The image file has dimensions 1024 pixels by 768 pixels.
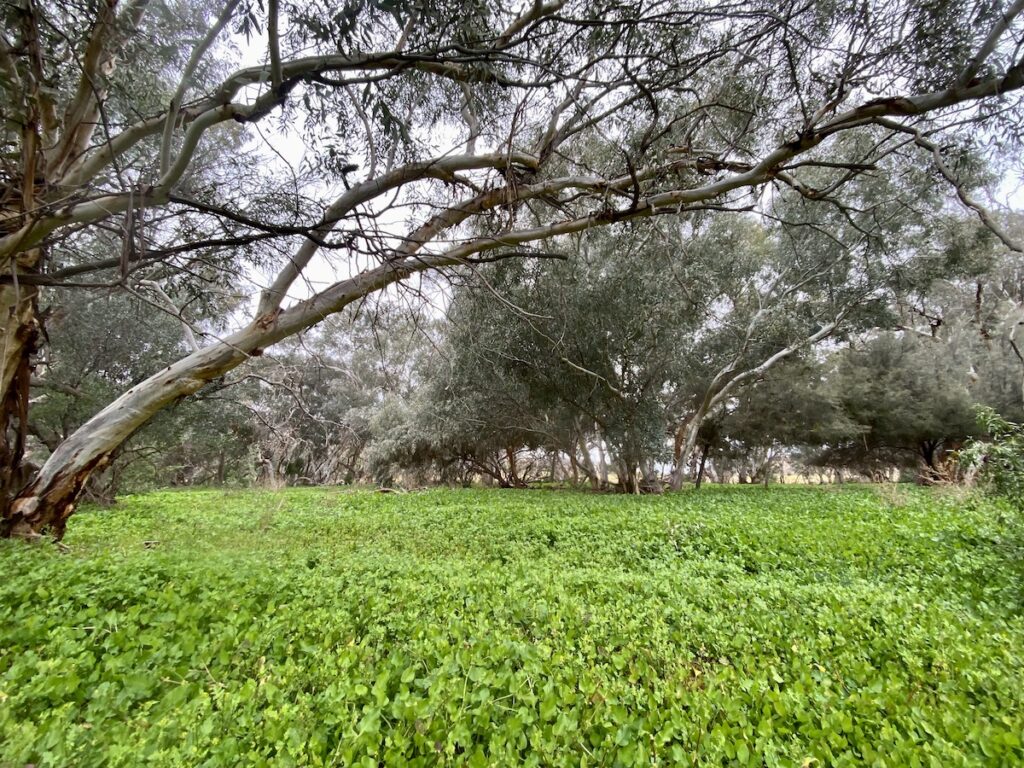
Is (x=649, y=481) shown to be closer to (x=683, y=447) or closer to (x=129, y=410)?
(x=683, y=447)

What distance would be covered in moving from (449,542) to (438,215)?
401 centimetres

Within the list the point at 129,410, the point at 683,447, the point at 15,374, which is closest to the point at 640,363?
the point at 683,447

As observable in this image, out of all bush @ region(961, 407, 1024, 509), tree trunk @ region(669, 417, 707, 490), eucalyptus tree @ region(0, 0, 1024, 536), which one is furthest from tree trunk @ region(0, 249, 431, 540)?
tree trunk @ region(669, 417, 707, 490)

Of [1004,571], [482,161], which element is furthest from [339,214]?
[1004,571]

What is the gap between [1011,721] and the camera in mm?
1864

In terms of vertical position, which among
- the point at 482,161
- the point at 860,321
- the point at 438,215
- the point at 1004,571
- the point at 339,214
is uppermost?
the point at 860,321

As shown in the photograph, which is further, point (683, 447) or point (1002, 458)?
point (683, 447)

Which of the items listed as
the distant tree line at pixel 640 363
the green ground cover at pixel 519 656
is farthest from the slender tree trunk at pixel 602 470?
the green ground cover at pixel 519 656

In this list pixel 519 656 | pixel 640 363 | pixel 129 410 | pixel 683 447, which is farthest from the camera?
pixel 683 447

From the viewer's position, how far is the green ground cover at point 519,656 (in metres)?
1.75

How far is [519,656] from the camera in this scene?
95.0 inches

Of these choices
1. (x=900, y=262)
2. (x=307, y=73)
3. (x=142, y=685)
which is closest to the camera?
(x=142, y=685)

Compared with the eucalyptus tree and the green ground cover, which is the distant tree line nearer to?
the eucalyptus tree

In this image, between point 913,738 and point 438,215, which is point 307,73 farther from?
point 913,738
